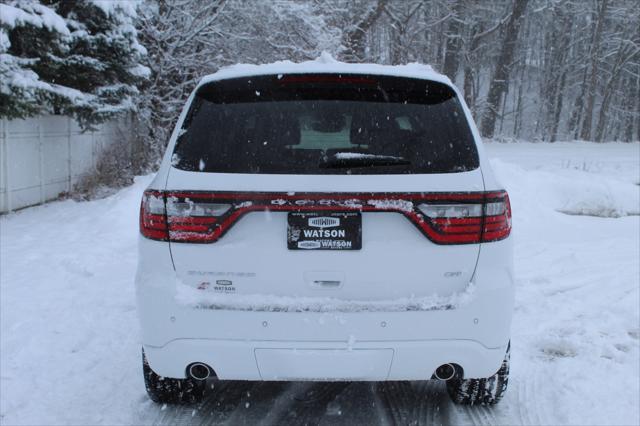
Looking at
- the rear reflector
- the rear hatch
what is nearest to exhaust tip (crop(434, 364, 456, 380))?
the rear hatch

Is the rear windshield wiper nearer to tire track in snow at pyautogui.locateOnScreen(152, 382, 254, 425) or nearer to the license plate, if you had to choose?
the license plate

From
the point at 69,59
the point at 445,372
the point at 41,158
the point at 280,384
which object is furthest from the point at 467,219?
the point at 41,158

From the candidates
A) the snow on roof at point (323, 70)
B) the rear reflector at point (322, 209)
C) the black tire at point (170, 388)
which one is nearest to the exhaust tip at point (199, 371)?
the black tire at point (170, 388)

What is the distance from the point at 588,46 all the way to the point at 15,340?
45792 millimetres

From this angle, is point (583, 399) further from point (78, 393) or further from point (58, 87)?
point (58, 87)

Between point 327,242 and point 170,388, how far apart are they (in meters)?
1.41

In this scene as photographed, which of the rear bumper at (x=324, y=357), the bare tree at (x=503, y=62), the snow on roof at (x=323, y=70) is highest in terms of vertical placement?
the bare tree at (x=503, y=62)

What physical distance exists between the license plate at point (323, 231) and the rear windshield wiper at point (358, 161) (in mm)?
238

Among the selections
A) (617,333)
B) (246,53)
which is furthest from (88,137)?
(617,333)

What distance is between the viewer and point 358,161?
2.83 metres

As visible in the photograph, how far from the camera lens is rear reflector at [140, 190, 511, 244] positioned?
273 centimetres

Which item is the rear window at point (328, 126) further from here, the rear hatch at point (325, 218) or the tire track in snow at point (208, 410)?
the tire track in snow at point (208, 410)

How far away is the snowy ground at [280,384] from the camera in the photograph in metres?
3.50

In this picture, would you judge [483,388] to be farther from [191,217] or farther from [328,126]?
[191,217]
